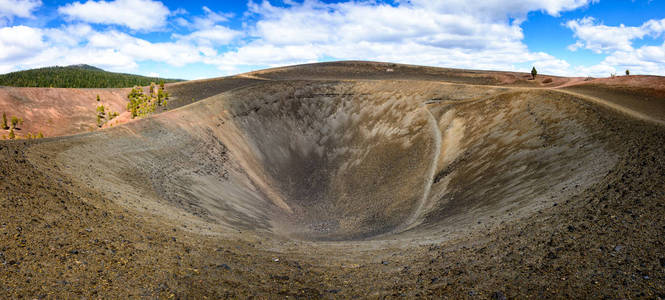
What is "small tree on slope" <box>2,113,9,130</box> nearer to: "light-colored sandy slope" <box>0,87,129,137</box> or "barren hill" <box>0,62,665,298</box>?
"light-colored sandy slope" <box>0,87,129,137</box>

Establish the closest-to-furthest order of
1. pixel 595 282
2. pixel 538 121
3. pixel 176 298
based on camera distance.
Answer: pixel 595 282, pixel 176 298, pixel 538 121

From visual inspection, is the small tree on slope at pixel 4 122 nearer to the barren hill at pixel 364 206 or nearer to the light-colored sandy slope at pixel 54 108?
the light-colored sandy slope at pixel 54 108

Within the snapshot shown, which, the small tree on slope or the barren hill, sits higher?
the small tree on slope

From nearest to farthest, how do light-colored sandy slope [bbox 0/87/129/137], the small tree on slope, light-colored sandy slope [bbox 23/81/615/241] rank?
light-colored sandy slope [bbox 23/81/615/241] < the small tree on slope < light-colored sandy slope [bbox 0/87/129/137]

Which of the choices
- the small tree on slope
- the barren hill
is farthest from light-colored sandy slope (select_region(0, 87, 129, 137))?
the barren hill

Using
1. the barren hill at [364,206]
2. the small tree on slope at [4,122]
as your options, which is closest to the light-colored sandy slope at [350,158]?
the barren hill at [364,206]

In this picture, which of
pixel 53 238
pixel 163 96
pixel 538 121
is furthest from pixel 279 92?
pixel 53 238

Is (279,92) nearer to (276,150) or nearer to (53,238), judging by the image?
(276,150)
